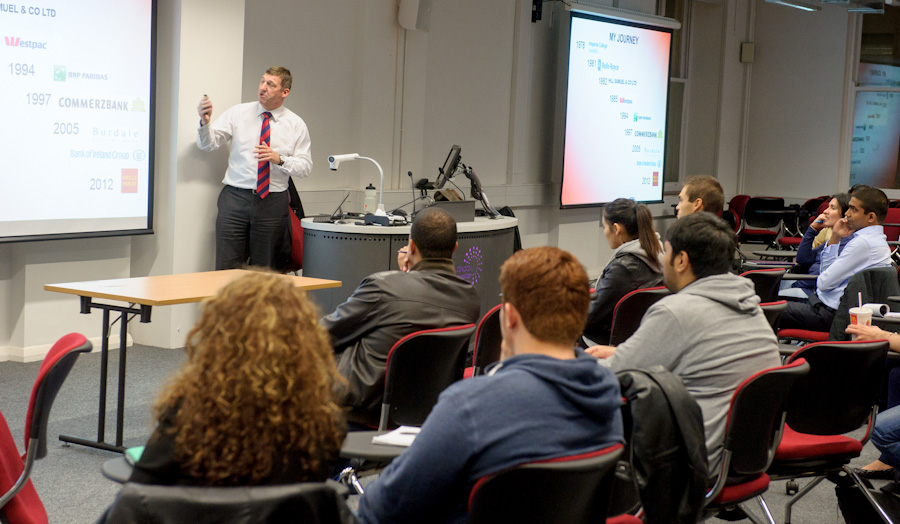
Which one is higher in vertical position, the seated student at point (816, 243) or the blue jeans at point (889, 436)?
the seated student at point (816, 243)

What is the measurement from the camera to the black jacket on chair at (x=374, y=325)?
2.93 m

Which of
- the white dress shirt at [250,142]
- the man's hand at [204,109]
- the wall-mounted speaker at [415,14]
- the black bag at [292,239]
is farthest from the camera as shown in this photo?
the wall-mounted speaker at [415,14]

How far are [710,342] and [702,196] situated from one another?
2.50 m

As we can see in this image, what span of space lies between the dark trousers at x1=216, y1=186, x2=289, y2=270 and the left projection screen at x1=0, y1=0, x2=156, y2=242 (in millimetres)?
463

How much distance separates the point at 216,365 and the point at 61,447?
2.88 meters

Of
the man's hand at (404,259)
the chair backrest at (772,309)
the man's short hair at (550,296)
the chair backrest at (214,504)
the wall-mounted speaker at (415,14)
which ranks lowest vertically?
the chair backrest at (214,504)

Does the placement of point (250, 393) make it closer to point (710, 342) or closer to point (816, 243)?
point (710, 342)

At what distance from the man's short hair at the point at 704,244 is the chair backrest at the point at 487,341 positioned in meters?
0.84

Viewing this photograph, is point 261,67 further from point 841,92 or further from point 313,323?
point 841,92

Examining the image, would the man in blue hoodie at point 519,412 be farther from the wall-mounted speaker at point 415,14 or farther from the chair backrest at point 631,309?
the wall-mounted speaker at point 415,14

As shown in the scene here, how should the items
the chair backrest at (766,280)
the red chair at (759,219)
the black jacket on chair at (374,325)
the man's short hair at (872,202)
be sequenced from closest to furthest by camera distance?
the black jacket on chair at (374,325)
the chair backrest at (766,280)
the man's short hair at (872,202)
the red chair at (759,219)

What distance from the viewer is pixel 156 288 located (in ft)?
12.6

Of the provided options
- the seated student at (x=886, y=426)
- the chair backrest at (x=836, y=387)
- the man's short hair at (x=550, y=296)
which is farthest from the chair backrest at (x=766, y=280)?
the man's short hair at (x=550, y=296)

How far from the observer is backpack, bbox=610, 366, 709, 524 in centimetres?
204
